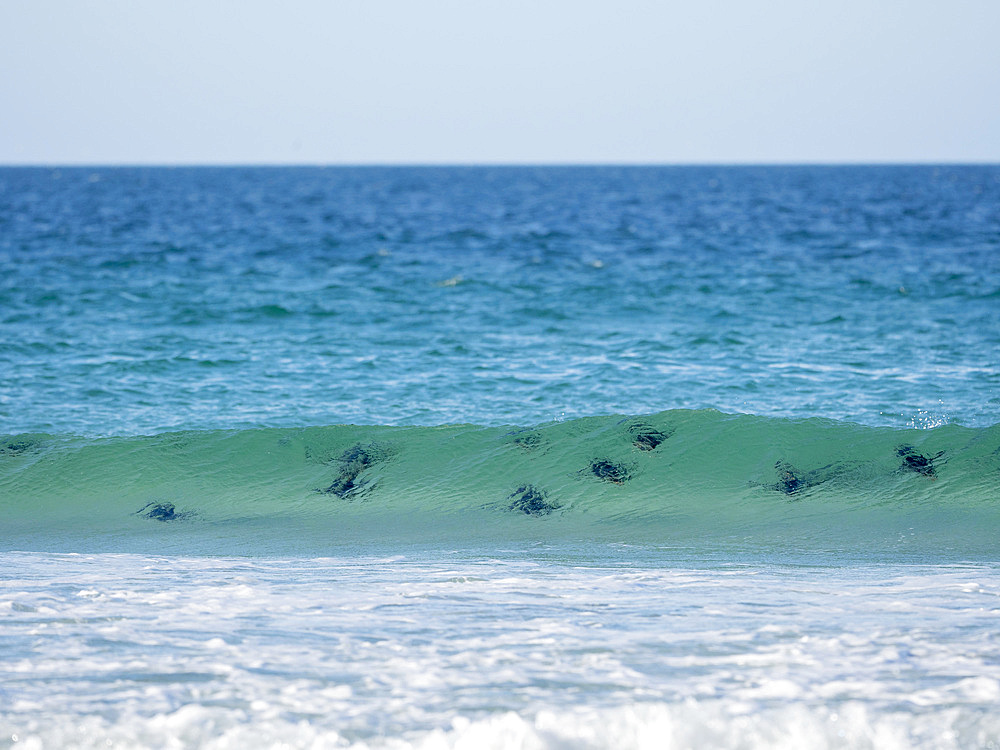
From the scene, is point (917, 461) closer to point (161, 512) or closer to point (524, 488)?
point (524, 488)

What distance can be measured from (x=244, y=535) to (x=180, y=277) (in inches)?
569

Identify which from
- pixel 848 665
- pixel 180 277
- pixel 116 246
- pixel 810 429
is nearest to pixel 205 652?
pixel 848 665

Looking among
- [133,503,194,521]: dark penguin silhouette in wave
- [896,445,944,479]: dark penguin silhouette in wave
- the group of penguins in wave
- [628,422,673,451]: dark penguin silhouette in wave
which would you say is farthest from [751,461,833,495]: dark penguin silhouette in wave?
[133,503,194,521]: dark penguin silhouette in wave

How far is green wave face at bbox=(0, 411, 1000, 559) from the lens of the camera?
6852mm

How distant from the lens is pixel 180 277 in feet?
66.4

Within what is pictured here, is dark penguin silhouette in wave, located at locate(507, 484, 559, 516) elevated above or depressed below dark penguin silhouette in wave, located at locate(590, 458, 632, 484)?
below

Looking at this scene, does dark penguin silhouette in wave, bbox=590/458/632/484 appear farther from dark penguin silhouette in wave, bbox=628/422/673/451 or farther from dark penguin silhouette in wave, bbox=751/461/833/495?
dark penguin silhouette in wave, bbox=751/461/833/495

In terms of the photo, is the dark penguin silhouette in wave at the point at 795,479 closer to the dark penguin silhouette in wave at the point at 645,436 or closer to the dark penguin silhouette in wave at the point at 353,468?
the dark penguin silhouette in wave at the point at 645,436

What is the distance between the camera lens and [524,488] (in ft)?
26.3

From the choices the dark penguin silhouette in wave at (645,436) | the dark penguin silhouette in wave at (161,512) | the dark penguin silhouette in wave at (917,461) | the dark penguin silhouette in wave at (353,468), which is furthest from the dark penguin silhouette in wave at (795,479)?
the dark penguin silhouette in wave at (161,512)

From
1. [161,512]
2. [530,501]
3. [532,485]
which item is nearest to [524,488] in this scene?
[532,485]

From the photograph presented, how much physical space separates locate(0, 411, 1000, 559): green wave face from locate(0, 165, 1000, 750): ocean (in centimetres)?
4

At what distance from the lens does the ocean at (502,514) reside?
13.0 feet

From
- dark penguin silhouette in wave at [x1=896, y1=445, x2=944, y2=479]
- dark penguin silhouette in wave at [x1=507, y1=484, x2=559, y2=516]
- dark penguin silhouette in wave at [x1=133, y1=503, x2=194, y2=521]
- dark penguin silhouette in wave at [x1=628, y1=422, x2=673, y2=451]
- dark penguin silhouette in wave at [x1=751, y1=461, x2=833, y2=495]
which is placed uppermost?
dark penguin silhouette in wave at [x1=628, y1=422, x2=673, y2=451]
